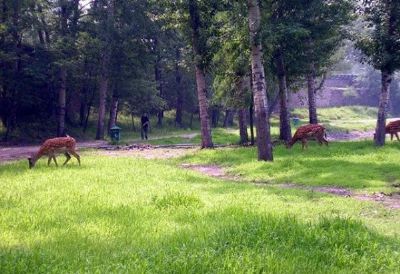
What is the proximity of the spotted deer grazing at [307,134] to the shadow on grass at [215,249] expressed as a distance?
1635cm

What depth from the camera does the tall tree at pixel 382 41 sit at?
21906 mm

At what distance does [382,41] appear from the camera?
22391mm

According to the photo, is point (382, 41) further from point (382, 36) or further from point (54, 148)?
point (54, 148)

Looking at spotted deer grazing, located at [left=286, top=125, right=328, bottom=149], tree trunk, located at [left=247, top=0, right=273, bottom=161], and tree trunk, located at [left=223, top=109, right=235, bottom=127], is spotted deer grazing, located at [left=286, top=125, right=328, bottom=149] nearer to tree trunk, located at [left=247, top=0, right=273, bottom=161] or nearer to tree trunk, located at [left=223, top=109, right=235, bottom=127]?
tree trunk, located at [left=247, top=0, right=273, bottom=161]

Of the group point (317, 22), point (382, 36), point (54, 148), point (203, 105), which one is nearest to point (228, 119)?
point (203, 105)

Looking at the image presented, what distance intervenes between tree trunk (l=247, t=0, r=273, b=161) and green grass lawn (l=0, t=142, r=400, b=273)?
15.5ft

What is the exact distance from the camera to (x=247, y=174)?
738 inches

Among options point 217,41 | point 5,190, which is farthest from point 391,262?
point 217,41

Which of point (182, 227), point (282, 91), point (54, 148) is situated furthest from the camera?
point (282, 91)

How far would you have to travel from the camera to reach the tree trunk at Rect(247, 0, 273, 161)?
65.7 feet

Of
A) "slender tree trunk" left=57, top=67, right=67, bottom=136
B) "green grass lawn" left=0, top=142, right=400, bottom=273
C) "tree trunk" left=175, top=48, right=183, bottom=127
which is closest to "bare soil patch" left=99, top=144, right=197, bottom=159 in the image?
"slender tree trunk" left=57, top=67, right=67, bottom=136

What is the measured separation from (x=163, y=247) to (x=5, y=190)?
23.2 ft

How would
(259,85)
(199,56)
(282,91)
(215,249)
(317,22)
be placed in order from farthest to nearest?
(282,91) → (199,56) → (317,22) → (259,85) → (215,249)

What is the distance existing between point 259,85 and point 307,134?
6021 mm
